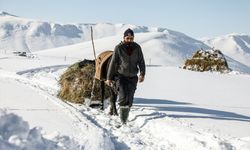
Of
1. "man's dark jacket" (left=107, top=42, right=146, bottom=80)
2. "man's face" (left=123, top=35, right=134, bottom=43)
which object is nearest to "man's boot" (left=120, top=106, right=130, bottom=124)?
"man's dark jacket" (left=107, top=42, right=146, bottom=80)

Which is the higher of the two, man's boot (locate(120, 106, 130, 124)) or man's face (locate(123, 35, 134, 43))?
man's face (locate(123, 35, 134, 43))

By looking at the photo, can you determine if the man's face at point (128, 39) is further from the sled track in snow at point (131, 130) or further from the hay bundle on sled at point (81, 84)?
the hay bundle on sled at point (81, 84)

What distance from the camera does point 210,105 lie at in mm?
14766

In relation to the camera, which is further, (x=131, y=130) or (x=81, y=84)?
(x=81, y=84)

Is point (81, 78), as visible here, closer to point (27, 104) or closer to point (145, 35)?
point (27, 104)

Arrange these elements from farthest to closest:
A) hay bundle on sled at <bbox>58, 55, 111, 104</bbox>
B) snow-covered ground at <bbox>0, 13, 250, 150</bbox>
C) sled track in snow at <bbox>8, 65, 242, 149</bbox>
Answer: hay bundle on sled at <bbox>58, 55, 111, 104</bbox>, sled track in snow at <bbox>8, 65, 242, 149</bbox>, snow-covered ground at <bbox>0, 13, 250, 150</bbox>

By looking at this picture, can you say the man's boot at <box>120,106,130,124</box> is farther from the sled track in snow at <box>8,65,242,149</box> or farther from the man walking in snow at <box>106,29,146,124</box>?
the sled track in snow at <box>8,65,242,149</box>

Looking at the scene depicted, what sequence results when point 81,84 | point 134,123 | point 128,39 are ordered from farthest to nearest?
point 81,84
point 134,123
point 128,39

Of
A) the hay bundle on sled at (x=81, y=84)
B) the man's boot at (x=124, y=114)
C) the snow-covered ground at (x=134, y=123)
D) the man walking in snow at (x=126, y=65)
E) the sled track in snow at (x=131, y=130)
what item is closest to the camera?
the snow-covered ground at (x=134, y=123)

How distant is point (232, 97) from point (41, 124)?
35.7 feet

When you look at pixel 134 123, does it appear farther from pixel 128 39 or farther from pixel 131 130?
pixel 128 39

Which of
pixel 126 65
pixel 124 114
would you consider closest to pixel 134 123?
pixel 124 114

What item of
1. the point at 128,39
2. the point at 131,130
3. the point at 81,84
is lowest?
the point at 131,130

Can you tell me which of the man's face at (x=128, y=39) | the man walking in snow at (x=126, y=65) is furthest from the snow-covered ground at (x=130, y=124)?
the man's face at (x=128, y=39)
